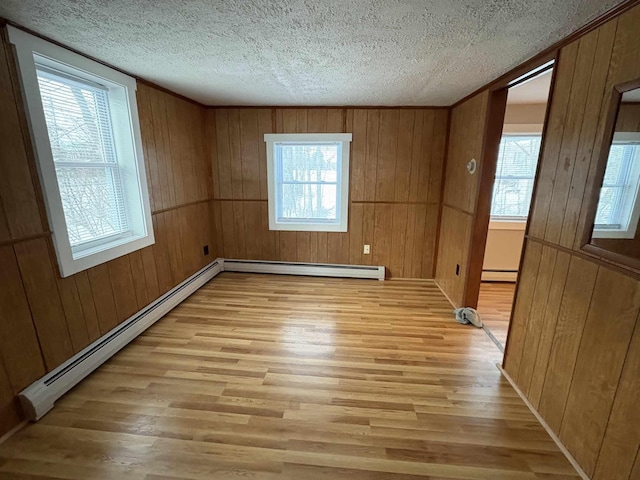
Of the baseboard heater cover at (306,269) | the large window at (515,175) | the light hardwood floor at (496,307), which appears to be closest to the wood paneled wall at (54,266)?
the baseboard heater cover at (306,269)

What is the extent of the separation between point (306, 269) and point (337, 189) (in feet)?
3.94

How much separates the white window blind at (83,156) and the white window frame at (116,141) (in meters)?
0.07

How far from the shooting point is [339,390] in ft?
6.53

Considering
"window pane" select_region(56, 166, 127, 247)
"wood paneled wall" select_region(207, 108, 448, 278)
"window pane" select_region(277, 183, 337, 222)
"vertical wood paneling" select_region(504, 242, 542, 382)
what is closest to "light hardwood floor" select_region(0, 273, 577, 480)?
"vertical wood paneling" select_region(504, 242, 542, 382)

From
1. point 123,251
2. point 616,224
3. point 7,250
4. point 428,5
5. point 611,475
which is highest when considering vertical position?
point 428,5

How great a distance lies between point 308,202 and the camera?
159 inches

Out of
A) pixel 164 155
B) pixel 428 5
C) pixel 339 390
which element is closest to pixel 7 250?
pixel 164 155

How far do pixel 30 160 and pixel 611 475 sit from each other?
11.2 feet

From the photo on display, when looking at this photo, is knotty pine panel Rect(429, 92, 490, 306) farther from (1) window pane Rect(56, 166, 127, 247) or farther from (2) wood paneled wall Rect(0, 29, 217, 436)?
(1) window pane Rect(56, 166, 127, 247)

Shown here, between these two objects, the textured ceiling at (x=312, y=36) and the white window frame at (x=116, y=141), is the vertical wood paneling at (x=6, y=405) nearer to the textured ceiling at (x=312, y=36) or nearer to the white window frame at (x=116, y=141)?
the white window frame at (x=116, y=141)

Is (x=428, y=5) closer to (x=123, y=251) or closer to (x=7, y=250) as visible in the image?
(x=7, y=250)

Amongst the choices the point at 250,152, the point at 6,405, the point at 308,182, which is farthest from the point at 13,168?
the point at 308,182

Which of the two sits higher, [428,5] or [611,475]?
[428,5]

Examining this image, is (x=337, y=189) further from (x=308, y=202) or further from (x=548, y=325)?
(x=548, y=325)
